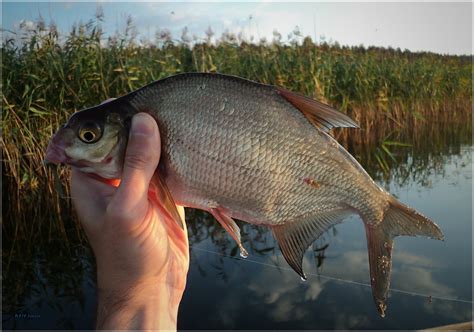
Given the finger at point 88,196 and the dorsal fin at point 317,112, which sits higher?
the dorsal fin at point 317,112

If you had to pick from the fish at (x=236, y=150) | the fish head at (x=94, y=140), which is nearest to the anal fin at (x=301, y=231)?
the fish at (x=236, y=150)

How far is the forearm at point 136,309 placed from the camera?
76.4 inches

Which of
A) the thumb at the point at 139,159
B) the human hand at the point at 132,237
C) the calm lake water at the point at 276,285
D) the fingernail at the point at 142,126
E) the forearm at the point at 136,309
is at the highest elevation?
the fingernail at the point at 142,126

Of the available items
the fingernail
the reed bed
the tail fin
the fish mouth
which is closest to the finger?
the fish mouth

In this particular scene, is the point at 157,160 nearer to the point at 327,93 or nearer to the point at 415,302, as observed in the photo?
the point at 415,302

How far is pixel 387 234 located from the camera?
1.87 metres

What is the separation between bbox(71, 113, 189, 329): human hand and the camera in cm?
177

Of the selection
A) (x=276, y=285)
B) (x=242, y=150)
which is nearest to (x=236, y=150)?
(x=242, y=150)

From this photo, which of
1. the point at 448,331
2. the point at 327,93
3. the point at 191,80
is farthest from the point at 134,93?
the point at 327,93

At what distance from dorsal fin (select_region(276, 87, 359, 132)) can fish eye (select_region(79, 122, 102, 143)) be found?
0.75 metres

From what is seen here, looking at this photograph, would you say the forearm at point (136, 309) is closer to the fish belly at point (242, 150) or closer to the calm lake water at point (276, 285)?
the fish belly at point (242, 150)

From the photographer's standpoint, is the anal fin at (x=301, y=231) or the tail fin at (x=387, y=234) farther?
the anal fin at (x=301, y=231)

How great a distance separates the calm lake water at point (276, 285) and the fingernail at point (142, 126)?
3.53 m

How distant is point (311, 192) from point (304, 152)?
0.61 feet
